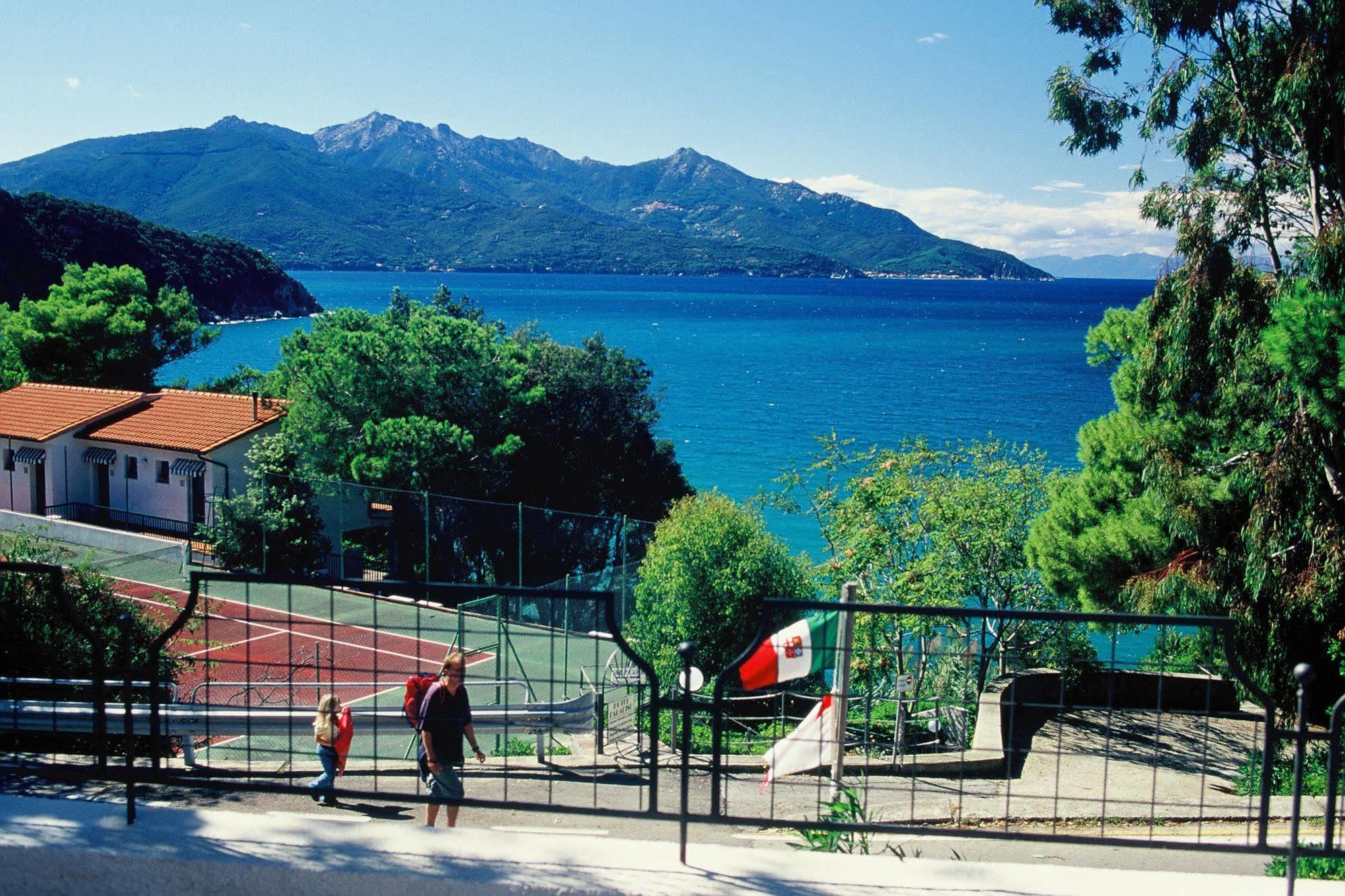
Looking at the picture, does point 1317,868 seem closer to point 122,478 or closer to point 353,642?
point 353,642

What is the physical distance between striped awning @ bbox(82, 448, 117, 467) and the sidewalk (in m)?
32.0

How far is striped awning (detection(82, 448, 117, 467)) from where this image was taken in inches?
1270

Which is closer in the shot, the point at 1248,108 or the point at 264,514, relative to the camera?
the point at 1248,108

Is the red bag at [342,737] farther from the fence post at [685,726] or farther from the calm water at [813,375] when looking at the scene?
the calm water at [813,375]

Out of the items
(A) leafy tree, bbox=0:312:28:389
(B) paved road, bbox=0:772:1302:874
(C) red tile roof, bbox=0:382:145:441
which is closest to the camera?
(B) paved road, bbox=0:772:1302:874

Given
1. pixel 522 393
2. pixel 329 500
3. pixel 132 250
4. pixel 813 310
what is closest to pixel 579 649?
pixel 329 500

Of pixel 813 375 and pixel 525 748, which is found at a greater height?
pixel 813 375

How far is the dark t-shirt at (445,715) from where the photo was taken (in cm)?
633

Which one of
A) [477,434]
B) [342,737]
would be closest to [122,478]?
[477,434]

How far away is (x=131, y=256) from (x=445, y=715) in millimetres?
104323

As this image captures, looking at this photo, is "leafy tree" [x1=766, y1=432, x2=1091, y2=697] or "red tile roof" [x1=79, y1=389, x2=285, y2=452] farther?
"red tile roof" [x1=79, y1=389, x2=285, y2=452]

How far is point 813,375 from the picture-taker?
9825cm

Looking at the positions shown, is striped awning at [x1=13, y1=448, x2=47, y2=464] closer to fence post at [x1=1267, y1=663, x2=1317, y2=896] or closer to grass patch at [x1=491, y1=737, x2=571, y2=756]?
grass patch at [x1=491, y1=737, x2=571, y2=756]

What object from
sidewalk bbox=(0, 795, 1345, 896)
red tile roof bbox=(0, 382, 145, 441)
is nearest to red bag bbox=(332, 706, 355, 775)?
sidewalk bbox=(0, 795, 1345, 896)
